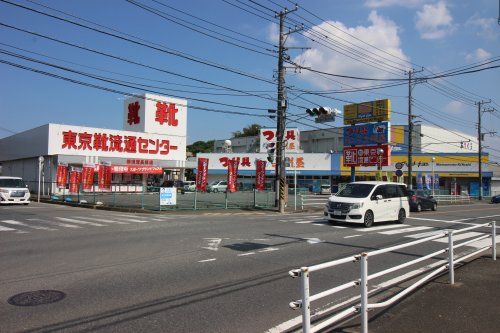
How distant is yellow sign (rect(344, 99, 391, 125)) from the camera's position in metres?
49.7

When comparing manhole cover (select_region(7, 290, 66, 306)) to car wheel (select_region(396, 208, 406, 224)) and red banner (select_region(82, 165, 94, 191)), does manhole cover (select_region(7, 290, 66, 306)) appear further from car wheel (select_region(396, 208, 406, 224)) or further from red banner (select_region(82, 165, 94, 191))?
red banner (select_region(82, 165, 94, 191))

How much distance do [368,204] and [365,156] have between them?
1204 inches

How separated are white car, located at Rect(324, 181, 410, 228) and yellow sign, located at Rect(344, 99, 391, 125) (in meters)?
A: 30.3

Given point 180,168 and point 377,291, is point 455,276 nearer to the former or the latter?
point 377,291

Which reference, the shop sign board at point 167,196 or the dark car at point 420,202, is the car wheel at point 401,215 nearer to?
the dark car at point 420,202

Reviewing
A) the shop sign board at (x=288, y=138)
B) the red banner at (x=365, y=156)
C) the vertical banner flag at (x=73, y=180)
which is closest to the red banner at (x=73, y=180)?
the vertical banner flag at (x=73, y=180)

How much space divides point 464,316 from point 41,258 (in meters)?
8.31

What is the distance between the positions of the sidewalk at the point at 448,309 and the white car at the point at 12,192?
26.5 m

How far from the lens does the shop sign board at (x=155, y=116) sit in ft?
152

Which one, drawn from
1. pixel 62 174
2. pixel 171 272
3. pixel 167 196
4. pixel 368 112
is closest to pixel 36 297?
pixel 171 272

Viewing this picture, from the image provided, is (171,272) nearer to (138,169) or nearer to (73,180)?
(73,180)

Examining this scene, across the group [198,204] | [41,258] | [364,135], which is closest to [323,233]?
[41,258]

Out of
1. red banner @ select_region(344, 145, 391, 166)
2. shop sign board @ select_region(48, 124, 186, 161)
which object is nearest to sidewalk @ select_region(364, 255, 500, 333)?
shop sign board @ select_region(48, 124, 186, 161)

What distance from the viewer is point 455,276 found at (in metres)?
8.03
